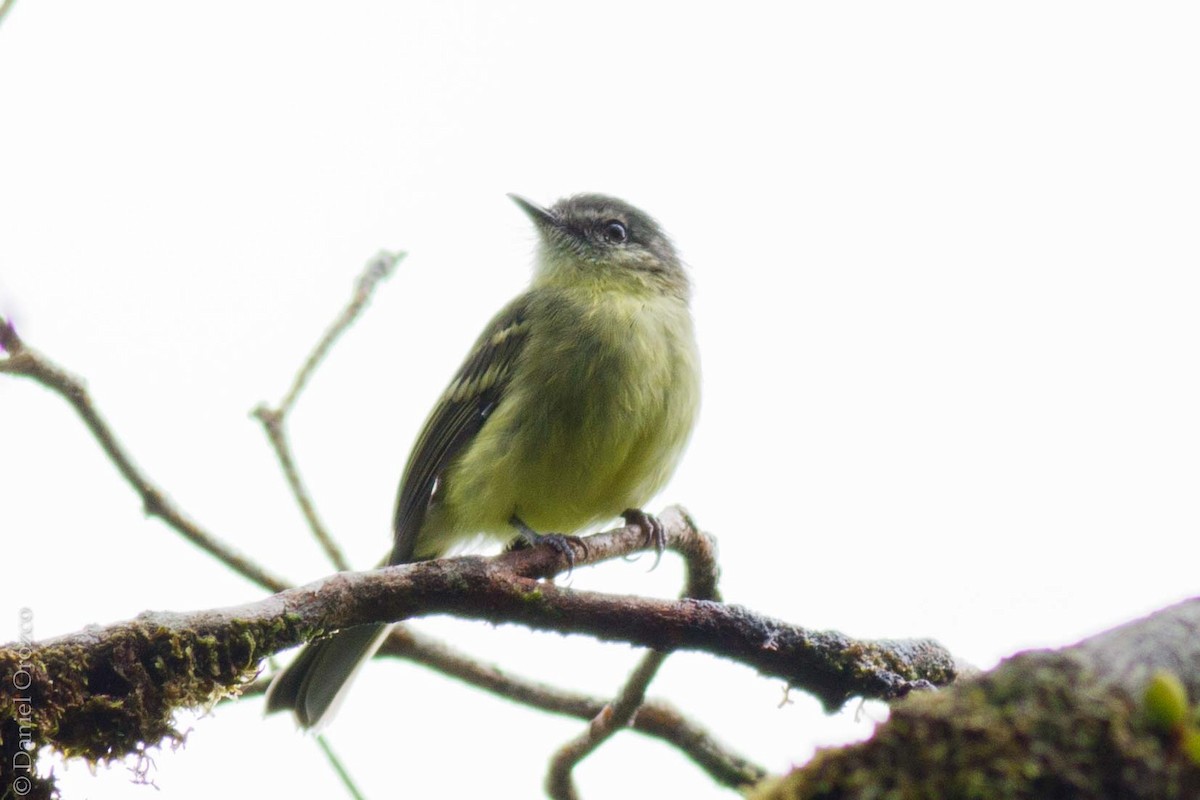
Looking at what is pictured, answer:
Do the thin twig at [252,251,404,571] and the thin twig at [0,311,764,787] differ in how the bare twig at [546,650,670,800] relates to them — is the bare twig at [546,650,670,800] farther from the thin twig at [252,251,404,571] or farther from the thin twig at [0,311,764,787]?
the thin twig at [252,251,404,571]

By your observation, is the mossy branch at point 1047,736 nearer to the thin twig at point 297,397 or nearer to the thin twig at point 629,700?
the thin twig at point 629,700

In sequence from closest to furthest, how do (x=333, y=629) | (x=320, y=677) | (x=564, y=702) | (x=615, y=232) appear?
1. (x=333, y=629)
2. (x=564, y=702)
3. (x=320, y=677)
4. (x=615, y=232)

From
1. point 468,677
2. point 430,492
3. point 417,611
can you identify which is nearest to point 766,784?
point 417,611

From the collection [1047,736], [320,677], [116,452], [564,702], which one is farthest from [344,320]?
[1047,736]

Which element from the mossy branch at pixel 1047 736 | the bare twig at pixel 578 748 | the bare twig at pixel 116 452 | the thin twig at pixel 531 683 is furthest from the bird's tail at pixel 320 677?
the mossy branch at pixel 1047 736

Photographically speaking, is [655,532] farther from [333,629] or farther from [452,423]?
[333,629]

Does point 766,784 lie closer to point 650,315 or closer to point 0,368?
point 0,368

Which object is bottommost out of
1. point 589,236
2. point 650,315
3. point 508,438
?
point 508,438
